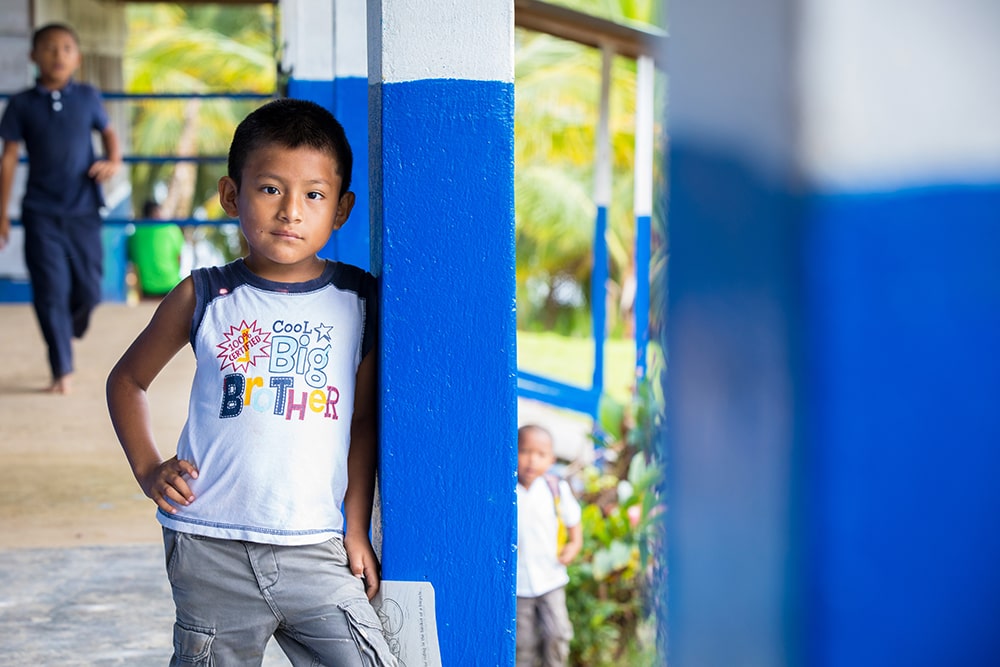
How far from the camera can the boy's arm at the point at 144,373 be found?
2152mm

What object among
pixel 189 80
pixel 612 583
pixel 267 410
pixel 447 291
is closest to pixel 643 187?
pixel 612 583

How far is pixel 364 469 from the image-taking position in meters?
2.21

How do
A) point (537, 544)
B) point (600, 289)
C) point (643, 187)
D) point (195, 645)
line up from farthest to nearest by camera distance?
point (600, 289), point (643, 187), point (537, 544), point (195, 645)

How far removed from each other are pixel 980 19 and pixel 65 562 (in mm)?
3909

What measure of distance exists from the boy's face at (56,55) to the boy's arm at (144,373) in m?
4.68

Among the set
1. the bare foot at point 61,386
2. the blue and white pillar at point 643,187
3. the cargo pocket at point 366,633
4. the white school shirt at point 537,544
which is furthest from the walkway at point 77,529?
the blue and white pillar at point 643,187

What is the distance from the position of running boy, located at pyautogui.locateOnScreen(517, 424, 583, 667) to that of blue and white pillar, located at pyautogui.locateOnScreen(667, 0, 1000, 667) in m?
4.53

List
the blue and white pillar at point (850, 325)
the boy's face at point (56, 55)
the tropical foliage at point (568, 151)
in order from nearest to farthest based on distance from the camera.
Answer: the blue and white pillar at point (850, 325) → the boy's face at point (56, 55) → the tropical foliage at point (568, 151)

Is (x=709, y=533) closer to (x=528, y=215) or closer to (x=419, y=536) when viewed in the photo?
(x=419, y=536)

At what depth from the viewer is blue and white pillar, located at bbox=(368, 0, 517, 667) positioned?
6.98ft

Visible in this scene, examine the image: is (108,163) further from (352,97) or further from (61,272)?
(352,97)

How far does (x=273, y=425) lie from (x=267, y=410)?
Result: 0.03 meters

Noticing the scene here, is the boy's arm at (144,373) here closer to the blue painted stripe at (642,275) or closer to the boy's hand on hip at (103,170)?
the boy's hand on hip at (103,170)

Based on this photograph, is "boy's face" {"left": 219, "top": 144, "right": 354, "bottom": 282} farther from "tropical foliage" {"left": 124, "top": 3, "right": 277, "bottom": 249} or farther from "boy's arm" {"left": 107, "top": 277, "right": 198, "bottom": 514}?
"tropical foliage" {"left": 124, "top": 3, "right": 277, "bottom": 249}
